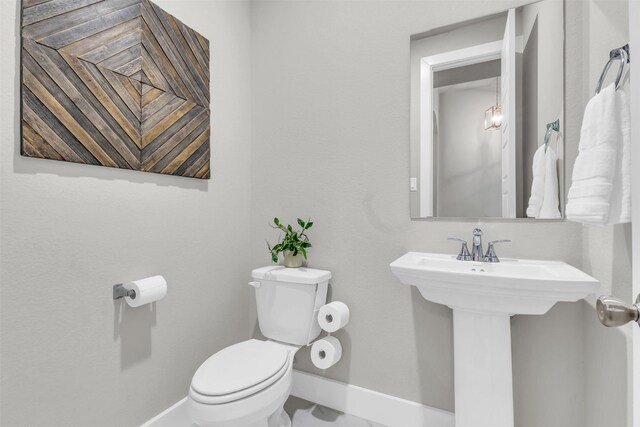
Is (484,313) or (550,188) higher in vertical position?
(550,188)

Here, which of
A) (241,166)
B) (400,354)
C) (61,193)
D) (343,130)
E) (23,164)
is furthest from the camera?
(241,166)

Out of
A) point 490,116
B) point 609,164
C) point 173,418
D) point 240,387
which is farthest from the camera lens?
point 173,418

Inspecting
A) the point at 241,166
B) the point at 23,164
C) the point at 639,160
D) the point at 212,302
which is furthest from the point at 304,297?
the point at 639,160

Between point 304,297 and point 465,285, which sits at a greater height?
point 465,285

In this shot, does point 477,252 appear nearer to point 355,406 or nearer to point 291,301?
point 291,301

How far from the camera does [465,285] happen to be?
1186mm

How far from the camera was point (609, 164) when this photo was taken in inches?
37.3

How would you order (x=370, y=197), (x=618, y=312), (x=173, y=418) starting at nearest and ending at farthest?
(x=618, y=312)
(x=173, y=418)
(x=370, y=197)

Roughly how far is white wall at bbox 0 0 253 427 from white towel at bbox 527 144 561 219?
1534 mm

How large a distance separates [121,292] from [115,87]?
87cm

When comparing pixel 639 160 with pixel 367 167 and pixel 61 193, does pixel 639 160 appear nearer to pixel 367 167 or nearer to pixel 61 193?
pixel 367 167

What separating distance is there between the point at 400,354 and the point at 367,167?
970 mm

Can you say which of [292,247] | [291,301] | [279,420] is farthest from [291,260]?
[279,420]

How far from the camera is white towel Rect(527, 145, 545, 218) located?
1.42 meters
